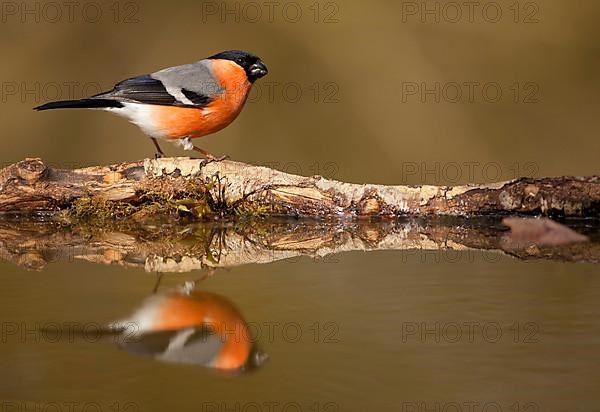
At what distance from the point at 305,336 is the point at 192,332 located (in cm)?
24

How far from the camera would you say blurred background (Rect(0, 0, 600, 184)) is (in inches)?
251

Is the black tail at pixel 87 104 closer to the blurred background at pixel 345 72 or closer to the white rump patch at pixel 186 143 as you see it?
the white rump patch at pixel 186 143

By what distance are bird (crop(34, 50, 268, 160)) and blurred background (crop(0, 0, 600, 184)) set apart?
232 centimetres

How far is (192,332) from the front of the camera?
1979 mm

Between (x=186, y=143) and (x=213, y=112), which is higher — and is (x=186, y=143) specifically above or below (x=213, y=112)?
below

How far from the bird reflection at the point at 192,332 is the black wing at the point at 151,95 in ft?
5.35

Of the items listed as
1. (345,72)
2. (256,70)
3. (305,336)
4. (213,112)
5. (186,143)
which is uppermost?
(345,72)

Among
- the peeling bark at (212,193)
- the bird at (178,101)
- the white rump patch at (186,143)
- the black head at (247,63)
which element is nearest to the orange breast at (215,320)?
the peeling bark at (212,193)

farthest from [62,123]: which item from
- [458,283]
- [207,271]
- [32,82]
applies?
[458,283]

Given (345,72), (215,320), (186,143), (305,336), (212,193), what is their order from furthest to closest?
(345,72) → (186,143) → (212,193) → (215,320) → (305,336)

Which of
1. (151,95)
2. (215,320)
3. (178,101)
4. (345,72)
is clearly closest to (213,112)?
(178,101)

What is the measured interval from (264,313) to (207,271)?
0.51m

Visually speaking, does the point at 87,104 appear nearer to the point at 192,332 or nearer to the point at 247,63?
the point at 247,63

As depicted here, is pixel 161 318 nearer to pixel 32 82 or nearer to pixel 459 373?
pixel 459 373
